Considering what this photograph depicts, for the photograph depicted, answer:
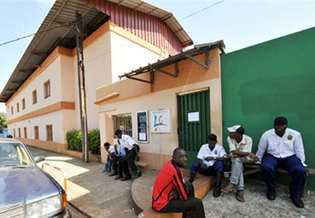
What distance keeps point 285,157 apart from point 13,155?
501 cm

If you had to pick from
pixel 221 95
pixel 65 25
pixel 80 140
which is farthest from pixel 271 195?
pixel 65 25

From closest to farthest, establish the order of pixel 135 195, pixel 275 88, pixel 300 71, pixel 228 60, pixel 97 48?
pixel 300 71 < pixel 275 88 < pixel 135 195 < pixel 228 60 < pixel 97 48

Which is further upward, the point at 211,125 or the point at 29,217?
the point at 211,125

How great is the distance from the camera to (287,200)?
9.66 ft

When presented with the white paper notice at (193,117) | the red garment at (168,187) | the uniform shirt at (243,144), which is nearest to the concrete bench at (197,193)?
the red garment at (168,187)

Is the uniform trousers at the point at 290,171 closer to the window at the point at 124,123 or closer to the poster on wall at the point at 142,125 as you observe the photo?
the poster on wall at the point at 142,125

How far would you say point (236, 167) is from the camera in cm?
321

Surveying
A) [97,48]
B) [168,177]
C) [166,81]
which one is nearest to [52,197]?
[168,177]

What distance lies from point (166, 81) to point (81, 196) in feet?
12.5

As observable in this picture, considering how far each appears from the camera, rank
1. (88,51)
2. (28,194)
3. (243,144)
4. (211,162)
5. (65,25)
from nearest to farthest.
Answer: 1. (28,194)
2. (243,144)
3. (211,162)
4. (65,25)
5. (88,51)

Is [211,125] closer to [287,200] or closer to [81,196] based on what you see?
[287,200]

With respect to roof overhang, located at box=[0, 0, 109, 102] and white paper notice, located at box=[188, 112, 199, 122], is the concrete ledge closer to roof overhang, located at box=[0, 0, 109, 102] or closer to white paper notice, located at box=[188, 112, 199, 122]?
white paper notice, located at box=[188, 112, 199, 122]

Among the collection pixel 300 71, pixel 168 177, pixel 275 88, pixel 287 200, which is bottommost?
pixel 287 200

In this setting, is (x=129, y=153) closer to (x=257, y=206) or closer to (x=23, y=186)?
(x=23, y=186)
